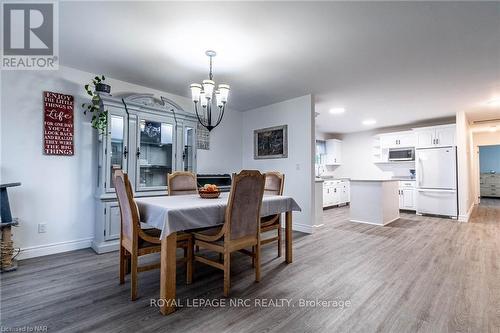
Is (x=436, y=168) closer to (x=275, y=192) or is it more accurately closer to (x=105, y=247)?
(x=275, y=192)

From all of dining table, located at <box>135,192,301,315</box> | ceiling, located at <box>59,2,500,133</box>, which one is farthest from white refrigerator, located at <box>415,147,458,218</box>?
dining table, located at <box>135,192,301,315</box>

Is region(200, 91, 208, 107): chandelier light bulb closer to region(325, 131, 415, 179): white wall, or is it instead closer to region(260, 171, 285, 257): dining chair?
region(260, 171, 285, 257): dining chair

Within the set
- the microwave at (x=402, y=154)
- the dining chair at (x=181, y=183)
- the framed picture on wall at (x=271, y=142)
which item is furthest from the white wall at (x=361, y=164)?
the dining chair at (x=181, y=183)

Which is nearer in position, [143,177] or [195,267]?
[195,267]

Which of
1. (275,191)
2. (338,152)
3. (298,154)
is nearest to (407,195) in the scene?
(338,152)

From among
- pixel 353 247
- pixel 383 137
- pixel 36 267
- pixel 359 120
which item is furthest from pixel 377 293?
pixel 383 137

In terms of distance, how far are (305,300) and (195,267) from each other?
1274 millimetres

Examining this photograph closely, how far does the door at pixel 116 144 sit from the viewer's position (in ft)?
10.5

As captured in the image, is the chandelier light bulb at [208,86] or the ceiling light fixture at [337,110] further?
the ceiling light fixture at [337,110]

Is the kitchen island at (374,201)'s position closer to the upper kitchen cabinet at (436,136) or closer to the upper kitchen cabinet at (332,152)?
the upper kitchen cabinet at (436,136)

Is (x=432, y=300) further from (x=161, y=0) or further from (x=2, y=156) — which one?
(x=2, y=156)

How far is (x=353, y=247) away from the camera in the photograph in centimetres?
338

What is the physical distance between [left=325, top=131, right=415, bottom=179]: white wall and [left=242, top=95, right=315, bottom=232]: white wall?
13.5 ft

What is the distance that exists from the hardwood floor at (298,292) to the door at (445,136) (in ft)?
9.57
